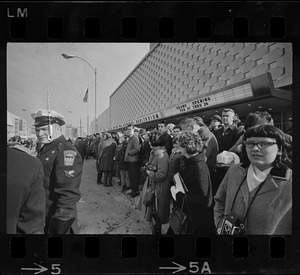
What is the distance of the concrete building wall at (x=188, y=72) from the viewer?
192 centimetres

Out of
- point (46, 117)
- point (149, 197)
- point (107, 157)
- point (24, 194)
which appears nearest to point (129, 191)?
point (149, 197)

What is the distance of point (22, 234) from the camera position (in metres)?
1.96

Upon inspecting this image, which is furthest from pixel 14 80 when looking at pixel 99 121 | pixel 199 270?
pixel 199 270

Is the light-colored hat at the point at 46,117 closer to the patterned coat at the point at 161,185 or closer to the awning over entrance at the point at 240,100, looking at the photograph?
the patterned coat at the point at 161,185

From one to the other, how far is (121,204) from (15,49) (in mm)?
2186

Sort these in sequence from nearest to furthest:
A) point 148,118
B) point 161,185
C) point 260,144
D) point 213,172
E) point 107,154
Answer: point 260,144 → point 213,172 → point 161,185 → point 107,154 → point 148,118

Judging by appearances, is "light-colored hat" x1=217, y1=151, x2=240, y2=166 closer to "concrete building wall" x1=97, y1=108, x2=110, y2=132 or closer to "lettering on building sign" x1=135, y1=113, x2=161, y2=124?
"lettering on building sign" x1=135, y1=113, x2=161, y2=124

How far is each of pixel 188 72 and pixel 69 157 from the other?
70.7 inches

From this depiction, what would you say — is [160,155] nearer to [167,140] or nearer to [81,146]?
[167,140]

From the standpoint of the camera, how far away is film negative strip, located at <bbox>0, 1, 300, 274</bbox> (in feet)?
6.08

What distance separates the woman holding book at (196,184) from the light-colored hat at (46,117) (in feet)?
4.95

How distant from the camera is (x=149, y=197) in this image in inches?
86.0
